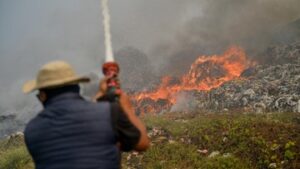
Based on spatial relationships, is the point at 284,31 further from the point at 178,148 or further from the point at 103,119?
the point at 103,119

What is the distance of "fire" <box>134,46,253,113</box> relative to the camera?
28.8 meters

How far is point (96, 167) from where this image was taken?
3928mm

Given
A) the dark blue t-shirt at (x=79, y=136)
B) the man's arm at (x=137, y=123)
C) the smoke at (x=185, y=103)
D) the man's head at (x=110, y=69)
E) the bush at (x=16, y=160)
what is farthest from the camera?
the smoke at (x=185, y=103)

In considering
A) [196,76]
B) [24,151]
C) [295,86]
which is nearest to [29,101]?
[196,76]

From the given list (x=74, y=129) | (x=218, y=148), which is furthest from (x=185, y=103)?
(x=74, y=129)

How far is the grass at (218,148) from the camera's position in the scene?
10.3 meters

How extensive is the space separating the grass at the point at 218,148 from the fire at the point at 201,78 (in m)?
13.2

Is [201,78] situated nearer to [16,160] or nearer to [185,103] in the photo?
[185,103]

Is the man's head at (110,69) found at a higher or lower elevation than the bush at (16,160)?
higher

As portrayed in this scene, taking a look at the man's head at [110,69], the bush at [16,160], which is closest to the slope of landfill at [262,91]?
the bush at [16,160]

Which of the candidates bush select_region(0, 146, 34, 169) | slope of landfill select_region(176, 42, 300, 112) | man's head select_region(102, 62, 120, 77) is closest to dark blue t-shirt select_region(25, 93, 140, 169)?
man's head select_region(102, 62, 120, 77)

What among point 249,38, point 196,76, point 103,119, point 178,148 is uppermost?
point 249,38

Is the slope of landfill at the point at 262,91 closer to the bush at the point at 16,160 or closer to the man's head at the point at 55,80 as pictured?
the bush at the point at 16,160

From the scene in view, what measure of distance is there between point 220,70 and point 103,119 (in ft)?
95.5
